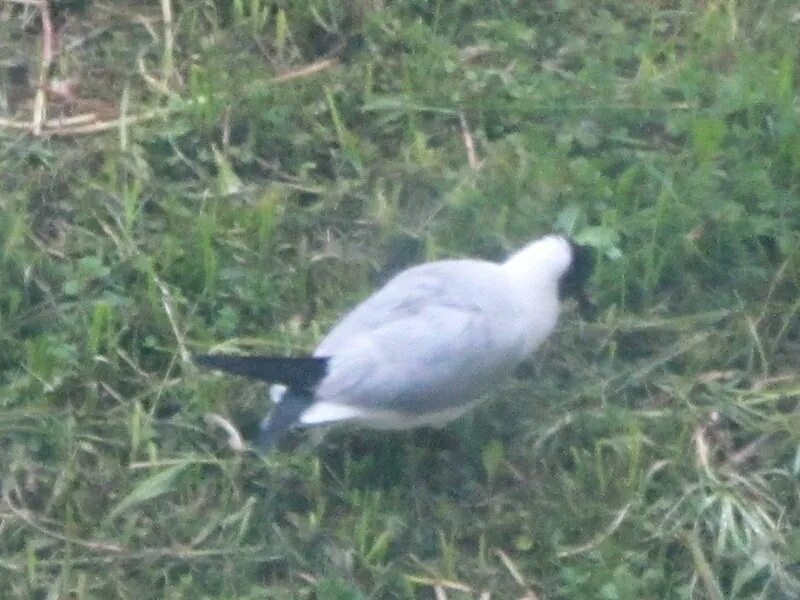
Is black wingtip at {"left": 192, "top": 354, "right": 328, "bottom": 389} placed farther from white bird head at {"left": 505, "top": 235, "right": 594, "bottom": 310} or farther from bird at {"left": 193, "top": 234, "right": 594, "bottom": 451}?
white bird head at {"left": 505, "top": 235, "right": 594, "bottom": 310}

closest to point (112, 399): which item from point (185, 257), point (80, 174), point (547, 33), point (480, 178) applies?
point (185, 257)

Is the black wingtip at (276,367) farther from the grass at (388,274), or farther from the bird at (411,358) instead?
the grass at (388,274)

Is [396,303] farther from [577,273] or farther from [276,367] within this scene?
[577,273]

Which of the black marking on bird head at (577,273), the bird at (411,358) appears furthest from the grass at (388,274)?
the bird at (411,358)

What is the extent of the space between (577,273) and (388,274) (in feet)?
1.26

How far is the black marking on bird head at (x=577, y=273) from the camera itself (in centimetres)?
298

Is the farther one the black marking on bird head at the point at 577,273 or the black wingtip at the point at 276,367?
the black marking on bird head at the point at 577,273

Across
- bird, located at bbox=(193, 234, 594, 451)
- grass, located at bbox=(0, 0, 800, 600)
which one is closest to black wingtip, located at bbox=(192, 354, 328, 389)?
bird, located at bbox=(193, 234, 594, 451)

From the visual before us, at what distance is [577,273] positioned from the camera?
2998 millimetres

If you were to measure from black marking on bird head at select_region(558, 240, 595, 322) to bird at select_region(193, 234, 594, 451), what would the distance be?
0.11 m

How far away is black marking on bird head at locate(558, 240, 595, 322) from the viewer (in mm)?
2980

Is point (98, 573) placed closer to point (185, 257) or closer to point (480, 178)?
point (185, 257)

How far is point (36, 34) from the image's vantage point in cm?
360

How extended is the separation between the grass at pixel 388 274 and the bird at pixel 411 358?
16cm
